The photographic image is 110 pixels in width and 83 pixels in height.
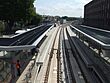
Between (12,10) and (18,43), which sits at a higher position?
(12,10)

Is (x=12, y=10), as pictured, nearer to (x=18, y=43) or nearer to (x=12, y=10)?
(x=12, y=10)

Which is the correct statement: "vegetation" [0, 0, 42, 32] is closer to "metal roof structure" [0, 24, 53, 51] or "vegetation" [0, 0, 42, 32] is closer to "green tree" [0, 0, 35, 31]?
"green tree" [0, 0, 35, 31]

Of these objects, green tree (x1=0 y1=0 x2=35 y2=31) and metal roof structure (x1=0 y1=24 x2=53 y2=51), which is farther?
green tree (x1=0 y1=0 x2=35 y2=31)

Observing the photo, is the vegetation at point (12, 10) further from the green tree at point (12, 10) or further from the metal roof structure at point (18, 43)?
the metal roof structure at point (18, 43)

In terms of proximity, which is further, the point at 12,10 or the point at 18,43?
the point at 12,10

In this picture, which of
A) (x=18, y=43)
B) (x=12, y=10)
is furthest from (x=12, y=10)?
(x=18, y=43)

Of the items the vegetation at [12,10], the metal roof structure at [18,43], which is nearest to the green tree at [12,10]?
the vegetation at [12,10]

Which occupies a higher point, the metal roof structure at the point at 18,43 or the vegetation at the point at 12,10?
the vegetation at the point at 12,10

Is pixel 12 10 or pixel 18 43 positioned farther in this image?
pixel 12 10

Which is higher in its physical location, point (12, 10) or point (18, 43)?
point (12, 10)

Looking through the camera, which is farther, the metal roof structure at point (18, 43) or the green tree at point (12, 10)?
the green tree at point (12, 10)

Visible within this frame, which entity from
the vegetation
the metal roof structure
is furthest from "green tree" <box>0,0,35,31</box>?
the metal roof structure

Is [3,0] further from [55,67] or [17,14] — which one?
[55,67]

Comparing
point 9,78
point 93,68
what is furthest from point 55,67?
point 9,78
